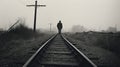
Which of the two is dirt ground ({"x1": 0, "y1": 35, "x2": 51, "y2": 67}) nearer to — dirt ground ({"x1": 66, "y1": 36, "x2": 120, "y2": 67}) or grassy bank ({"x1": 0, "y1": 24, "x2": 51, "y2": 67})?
grassy bank ({"x1": 0, "y1": 24, "x2": 51, "y2": 67})

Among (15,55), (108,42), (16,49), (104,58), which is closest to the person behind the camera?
(104,58)

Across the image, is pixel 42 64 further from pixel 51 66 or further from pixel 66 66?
pixel 66 66

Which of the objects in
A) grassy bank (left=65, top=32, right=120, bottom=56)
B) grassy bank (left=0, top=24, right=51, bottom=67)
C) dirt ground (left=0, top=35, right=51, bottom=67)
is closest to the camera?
dirt ground (left=0, top=35, right=51, bottom=67)

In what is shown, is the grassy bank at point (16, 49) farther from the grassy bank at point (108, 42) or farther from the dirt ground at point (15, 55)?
the grassy bank at point (108, 42)

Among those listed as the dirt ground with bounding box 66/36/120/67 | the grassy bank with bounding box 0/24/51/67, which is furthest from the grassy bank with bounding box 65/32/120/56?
the grassy bank with bounding box 0/24/51/67

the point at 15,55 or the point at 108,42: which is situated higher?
the point at 108,42

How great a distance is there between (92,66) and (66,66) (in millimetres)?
819

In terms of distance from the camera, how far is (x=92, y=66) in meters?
4.54

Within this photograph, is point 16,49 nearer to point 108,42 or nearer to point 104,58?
point 104,58

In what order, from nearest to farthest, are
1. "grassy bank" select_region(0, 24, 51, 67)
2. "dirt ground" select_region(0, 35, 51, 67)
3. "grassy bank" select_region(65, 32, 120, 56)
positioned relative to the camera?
"dirt ground" select_region(0, 35, 51, 67), "grassy bank" select_region(0, 24, 51, 67), "grassy bank" select_region(65, 32, 120, 56)

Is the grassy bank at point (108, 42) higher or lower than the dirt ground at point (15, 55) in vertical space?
higher

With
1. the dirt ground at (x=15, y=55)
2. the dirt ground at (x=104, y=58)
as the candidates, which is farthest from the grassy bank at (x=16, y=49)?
the dirt ground at (x=104, y=58)

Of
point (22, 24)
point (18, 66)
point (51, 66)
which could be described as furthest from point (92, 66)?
point (22, 24)

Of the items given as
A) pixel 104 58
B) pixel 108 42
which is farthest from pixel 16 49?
pixel 108 42
